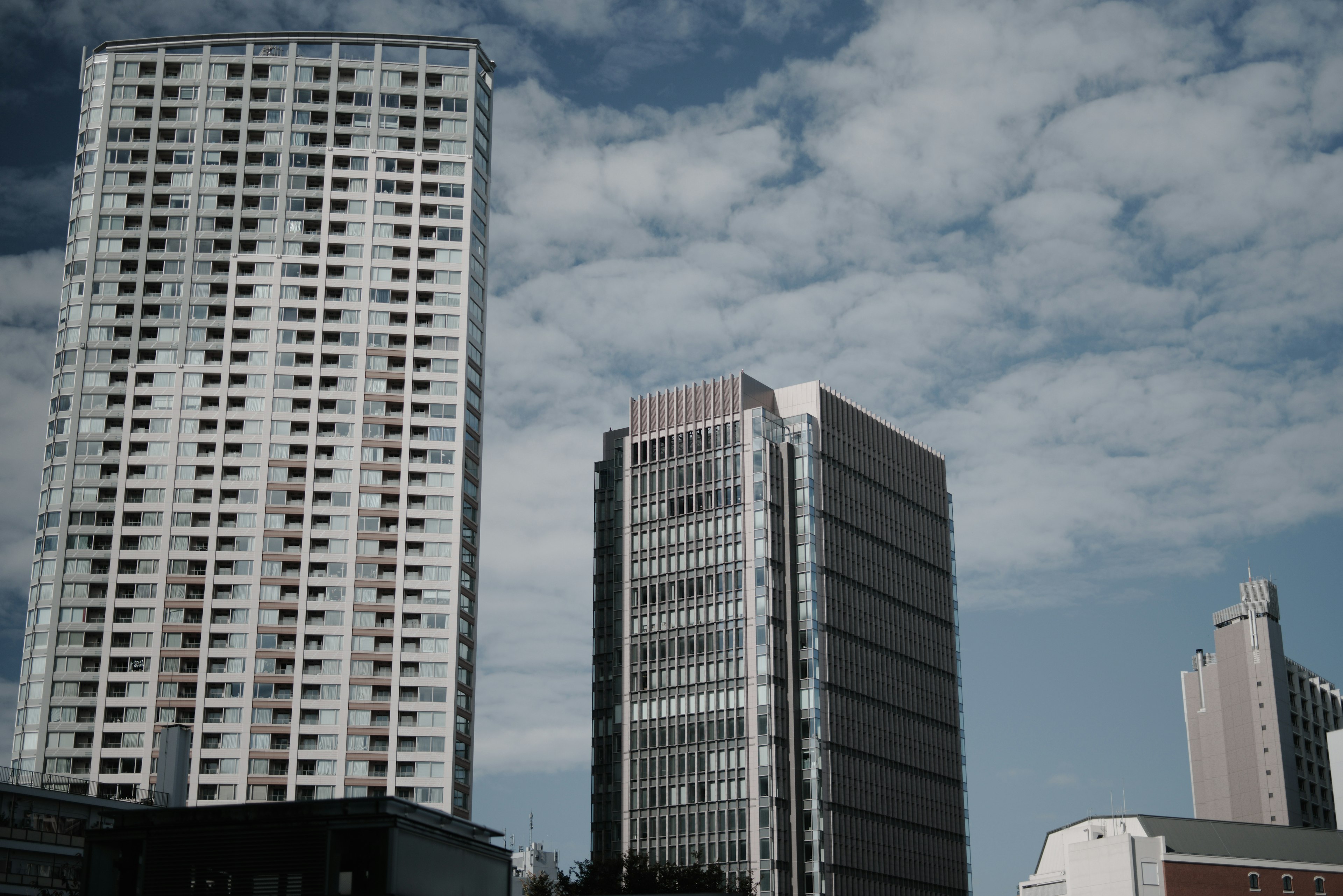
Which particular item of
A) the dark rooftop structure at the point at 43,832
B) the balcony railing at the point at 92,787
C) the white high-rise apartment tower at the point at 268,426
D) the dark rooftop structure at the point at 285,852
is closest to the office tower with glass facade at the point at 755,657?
the white high-rise apartment tower at the point at 268,426

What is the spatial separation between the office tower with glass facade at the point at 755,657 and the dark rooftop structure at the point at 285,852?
10677cm

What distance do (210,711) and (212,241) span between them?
5329 centimetres

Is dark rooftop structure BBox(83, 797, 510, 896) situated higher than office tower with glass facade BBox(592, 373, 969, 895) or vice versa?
office tower with glass facade BBox(592, 373, 969, 895)

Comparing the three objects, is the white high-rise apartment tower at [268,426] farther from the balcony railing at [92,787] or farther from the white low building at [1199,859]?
the white low building at [1199,859]

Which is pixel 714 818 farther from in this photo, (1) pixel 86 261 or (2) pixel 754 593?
(1) pixel 86 261

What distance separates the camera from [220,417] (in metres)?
163

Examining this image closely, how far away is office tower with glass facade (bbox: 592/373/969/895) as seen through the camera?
557 ft

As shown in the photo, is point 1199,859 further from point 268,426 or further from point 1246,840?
point 268,426

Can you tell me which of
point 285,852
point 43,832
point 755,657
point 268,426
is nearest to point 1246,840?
point 755,657

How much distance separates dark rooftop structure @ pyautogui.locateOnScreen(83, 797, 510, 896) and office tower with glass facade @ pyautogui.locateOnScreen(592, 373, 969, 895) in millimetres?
106775

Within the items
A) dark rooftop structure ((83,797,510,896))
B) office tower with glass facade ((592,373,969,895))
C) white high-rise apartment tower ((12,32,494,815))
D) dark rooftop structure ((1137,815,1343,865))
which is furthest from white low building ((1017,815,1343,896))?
dark rooftop structure ((83,797,510,896))

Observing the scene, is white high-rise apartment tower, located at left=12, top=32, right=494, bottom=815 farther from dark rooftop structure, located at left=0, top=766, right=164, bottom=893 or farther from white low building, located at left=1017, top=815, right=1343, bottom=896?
white low building, located at left=1017, top=815, right=1343, bottom=896

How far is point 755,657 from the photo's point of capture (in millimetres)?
172375

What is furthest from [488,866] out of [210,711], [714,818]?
[714,818]
